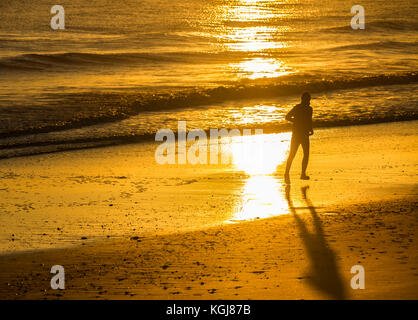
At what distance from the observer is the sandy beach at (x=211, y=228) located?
283 inches

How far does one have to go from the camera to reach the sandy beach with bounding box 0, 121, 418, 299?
23.6ft

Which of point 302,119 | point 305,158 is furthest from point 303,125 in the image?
point 305,158

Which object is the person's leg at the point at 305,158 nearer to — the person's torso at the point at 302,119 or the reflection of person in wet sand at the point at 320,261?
the person's torso at the point at 302,119

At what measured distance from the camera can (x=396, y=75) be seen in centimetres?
3073

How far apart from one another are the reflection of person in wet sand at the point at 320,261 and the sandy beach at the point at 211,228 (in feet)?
0.07

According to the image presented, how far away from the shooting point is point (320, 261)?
7.80 m

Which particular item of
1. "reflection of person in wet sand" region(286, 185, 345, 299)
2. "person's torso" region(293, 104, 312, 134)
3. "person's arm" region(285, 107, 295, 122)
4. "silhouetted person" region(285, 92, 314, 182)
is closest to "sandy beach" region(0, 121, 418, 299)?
"reflection of person in wet sand" region(286, 185, 345, 299)

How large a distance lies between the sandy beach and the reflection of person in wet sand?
0.07 ft

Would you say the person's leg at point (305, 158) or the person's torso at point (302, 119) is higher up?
the person's torso at point (302, 119)

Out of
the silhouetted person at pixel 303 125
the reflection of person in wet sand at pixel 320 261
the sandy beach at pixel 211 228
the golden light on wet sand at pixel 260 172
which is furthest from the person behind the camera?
the silhouetted person at pixel 303 125

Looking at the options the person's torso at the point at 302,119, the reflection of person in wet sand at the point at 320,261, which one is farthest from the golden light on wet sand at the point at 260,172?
the person's torso at the point at 302,119

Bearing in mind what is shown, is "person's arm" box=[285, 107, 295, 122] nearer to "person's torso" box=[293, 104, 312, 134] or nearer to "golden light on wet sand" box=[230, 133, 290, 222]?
"person's torso" box=[293, 104, 312, 134]

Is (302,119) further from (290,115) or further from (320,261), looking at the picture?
(320,261)

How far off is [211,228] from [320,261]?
191cm
